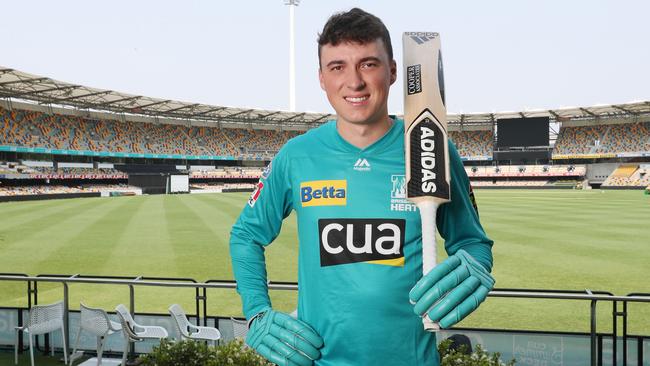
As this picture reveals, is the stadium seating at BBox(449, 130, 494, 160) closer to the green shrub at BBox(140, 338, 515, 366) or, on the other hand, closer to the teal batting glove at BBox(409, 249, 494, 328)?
the green shrub at BBox(140, 338, 515, 366)

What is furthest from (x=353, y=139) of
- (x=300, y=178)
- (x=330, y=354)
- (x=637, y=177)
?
(x=637, y=177)

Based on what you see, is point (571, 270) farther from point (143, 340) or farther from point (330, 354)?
point (330, 354)

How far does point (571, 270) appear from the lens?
424 inches

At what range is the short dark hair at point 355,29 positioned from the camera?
175 centimetres

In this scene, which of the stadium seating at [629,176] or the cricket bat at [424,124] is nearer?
the cricket bat at [424,124]

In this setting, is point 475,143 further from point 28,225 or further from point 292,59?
point 28,225

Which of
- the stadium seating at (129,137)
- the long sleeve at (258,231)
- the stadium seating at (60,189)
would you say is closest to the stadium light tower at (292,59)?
the stadium seating at (129,137)

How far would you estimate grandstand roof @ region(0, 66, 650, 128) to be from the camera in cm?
4169

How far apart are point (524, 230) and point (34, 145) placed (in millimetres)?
50748

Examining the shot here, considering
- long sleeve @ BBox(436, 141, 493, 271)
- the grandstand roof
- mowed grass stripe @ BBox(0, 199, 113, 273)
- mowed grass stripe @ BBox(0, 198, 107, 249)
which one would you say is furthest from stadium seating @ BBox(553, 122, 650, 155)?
long sleeve @ BBox(436, 141, 493, 271)

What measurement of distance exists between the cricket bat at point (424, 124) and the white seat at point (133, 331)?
4190 mm

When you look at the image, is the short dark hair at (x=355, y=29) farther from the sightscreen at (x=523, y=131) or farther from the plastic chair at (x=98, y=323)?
the sightscreen at (x=523, y=131)

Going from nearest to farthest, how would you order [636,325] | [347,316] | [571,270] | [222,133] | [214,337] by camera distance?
[347,316] → [214,337] → [636,325] → [571,270] → [222,133]

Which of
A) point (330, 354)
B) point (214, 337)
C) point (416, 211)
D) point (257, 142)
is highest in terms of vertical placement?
point (257, 142)
